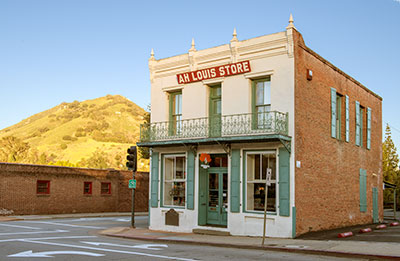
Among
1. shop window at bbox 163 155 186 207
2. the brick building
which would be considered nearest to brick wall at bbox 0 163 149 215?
the brick building

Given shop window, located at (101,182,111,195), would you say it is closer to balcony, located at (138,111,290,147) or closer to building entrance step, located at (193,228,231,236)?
balcony, located at (138,111,290,147)

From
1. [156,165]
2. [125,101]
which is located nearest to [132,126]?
[125,101]

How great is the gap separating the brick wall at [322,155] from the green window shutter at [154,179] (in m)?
6.78

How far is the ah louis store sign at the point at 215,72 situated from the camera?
714 inches

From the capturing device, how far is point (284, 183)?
16.6 m

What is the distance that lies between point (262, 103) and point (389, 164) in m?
29.8

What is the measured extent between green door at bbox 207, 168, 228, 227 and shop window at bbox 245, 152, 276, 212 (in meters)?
1.31

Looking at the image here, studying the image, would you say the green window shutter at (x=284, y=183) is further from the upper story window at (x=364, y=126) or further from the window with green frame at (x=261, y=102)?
the upper story window at (x=364, y=126)

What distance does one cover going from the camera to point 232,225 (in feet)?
58.1

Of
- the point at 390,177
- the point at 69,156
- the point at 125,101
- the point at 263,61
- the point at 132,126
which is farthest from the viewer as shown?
the point at 125,101

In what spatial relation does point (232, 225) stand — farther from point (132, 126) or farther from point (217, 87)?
point (132, 126)

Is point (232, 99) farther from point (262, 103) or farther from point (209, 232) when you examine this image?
point (209, 232)

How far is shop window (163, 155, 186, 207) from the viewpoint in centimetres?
2000

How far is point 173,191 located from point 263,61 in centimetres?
703
